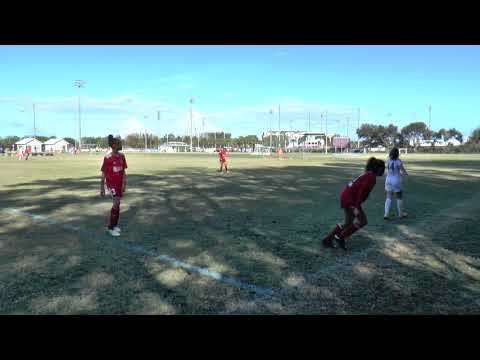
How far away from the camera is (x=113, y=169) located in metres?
6.49

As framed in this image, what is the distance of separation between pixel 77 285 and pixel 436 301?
4.01 metres

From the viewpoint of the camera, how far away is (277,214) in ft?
29.3

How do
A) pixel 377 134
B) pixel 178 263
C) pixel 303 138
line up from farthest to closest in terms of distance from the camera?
1. pixel 303 138
2. pixel 377 134
3. pixel 178 263

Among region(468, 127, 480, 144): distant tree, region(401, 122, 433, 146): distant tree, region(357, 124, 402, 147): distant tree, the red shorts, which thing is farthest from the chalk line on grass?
region(401, 122, 433, 146): distant tree

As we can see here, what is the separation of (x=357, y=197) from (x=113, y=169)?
433 cm

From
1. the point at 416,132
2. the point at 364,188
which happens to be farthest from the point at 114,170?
the point at 416,132

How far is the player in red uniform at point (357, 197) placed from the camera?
553 centimetres

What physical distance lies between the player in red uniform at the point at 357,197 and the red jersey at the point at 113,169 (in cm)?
400

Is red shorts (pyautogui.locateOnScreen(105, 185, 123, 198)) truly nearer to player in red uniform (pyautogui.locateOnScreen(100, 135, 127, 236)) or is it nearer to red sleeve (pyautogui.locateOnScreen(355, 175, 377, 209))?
player in red uniform (pyautogui.locateOnScreen(100, 135, 127, 236))

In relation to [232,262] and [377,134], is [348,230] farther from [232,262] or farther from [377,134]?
[377,134]

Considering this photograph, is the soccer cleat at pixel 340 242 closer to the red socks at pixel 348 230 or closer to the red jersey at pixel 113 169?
the red socks at pixel 348 230

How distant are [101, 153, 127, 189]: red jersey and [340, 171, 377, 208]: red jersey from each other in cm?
407
